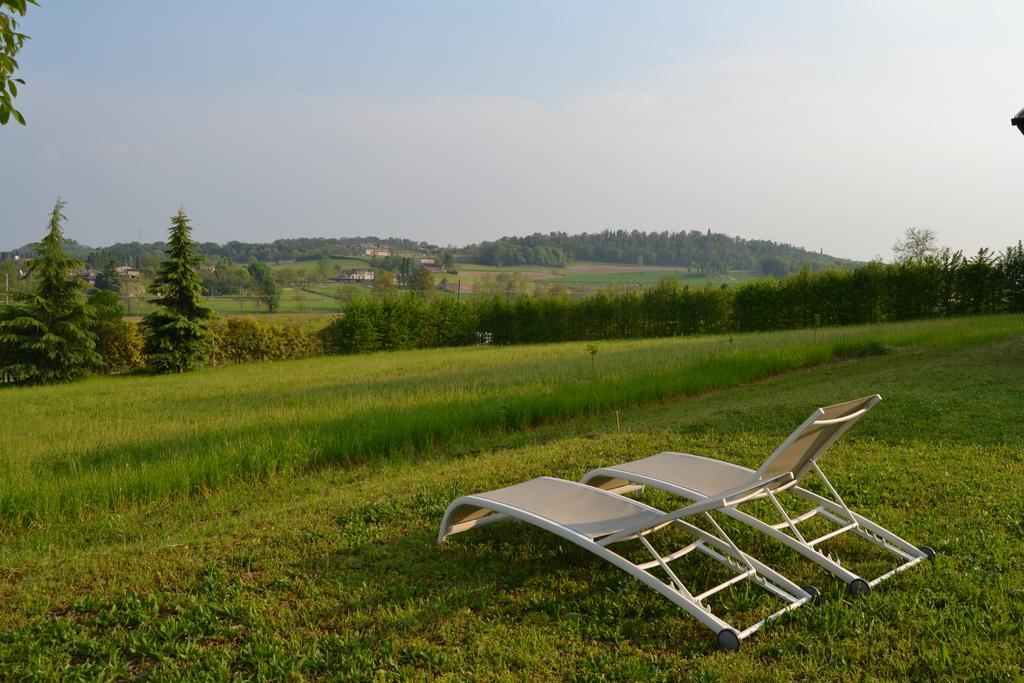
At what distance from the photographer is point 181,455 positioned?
8.44m

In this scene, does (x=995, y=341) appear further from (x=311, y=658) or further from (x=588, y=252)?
(x=588, y=252)

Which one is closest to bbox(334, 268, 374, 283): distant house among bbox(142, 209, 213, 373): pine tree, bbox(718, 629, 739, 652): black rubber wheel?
bbox(142, 209, 213, 373): pine tree

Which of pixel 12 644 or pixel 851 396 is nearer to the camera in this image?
pixel 12 644

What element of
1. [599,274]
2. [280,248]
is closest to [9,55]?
[599,274]

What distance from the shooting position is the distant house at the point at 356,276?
73.2m

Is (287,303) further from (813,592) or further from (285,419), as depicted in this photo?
(813,592)

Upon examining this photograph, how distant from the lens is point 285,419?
443 inches

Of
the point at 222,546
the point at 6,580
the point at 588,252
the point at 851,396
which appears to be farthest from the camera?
the point at 588,252

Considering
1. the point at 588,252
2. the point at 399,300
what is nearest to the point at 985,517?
the point at 399,300

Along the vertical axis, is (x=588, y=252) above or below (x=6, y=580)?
above

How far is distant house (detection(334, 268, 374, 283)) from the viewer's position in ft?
240

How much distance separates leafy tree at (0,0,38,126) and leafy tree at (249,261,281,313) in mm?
47912

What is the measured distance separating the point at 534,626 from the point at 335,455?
5.76m

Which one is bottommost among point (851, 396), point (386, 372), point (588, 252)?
point (386, 372)
